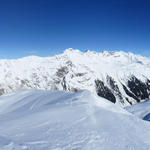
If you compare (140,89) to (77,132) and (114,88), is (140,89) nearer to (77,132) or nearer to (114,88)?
(114,88)

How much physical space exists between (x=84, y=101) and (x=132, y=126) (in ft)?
12.6

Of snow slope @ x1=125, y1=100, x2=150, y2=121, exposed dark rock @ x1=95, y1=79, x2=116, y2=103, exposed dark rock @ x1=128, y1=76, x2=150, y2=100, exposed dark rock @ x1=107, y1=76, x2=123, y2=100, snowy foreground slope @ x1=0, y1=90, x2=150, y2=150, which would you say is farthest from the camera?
exposed dark rock @ x1=128, y1=76, x2=150, y2=100

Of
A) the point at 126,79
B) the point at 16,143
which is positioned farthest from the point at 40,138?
the point at 126,79

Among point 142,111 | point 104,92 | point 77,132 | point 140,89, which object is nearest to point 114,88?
point 104,92

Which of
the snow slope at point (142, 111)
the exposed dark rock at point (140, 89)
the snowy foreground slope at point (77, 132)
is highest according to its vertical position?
the snowy foreground slope at point (77, 132)

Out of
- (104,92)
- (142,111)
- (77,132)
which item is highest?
(77,132)

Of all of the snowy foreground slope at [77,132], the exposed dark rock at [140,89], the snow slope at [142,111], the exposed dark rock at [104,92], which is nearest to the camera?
the snowy foreground slope at [77,132]

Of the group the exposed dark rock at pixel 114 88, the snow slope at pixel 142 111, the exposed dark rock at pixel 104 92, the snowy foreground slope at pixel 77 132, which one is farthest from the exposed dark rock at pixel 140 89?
the snowy foreground slope at pixel 77 132

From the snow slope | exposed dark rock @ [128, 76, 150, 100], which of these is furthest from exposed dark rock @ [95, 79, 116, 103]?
the snow slope

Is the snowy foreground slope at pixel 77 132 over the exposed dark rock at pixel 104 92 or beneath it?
over

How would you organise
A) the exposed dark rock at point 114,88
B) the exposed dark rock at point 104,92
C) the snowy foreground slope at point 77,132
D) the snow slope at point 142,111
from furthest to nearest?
the exposed dark rock at point 114,88, the exposed dark rock at point 104,92, the snow slope at point 142,111, the snowy foreground slope at point 77,132

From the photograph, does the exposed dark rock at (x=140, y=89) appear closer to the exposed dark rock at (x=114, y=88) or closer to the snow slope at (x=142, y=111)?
the exposed dark rock at (x=114, y=88)

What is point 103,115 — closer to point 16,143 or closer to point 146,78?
point 16,143

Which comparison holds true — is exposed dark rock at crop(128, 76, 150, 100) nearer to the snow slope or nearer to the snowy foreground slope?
the snow slope
